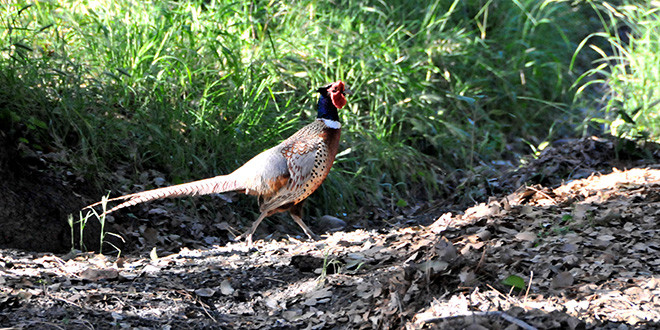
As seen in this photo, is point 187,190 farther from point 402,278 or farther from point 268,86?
point 268,86

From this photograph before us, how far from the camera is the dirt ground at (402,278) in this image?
260 cm

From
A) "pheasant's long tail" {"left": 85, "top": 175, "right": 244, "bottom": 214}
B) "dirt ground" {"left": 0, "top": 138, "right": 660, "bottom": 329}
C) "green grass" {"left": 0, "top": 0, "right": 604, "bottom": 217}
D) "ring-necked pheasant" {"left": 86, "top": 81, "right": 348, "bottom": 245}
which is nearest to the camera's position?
"dirt ground" {"left": 0, "top": 138, "right": 660, "bottom": 329}

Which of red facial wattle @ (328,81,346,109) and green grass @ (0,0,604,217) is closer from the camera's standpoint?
red facial wattle @ (328,81,346,109)

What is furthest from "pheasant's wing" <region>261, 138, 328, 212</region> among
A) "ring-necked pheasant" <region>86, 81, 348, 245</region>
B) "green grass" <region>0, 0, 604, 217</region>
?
"green grass" <region>0, 0, 604, 217</region>

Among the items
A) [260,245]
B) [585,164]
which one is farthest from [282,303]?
[585,164]

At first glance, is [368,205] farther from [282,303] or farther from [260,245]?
[282,303]

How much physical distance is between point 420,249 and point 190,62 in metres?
2.90

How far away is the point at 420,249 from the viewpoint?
326 cm

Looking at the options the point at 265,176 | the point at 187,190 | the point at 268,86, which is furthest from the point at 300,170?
the point at 268,86

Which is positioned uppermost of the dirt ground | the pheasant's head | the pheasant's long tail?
the pheasant's head

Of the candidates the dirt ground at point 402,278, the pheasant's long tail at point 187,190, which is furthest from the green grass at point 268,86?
the dirt ground at point 402,278

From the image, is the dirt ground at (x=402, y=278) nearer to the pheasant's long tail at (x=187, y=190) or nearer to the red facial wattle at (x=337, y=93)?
the pheasant's long tail at (x=187, y=190)

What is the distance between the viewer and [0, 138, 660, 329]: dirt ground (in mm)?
2598

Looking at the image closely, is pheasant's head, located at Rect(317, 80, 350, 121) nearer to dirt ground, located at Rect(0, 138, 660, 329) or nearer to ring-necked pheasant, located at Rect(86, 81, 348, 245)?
ring-necked pheasant, located at Rect(86, 81, 348, 245)
